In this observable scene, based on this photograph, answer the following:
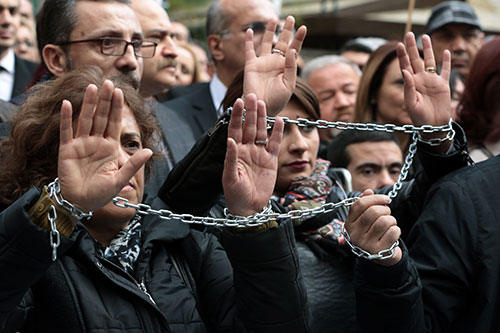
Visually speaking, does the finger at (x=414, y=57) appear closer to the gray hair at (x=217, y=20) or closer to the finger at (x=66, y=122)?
the finger at (x=66, y=122)

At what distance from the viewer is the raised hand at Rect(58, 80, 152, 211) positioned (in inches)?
85.3

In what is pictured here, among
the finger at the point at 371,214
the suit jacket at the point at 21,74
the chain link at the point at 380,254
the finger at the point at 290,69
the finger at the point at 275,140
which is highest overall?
the finger at the point at 290,69

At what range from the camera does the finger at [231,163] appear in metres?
2.43

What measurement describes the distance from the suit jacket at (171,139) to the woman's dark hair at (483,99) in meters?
1.37

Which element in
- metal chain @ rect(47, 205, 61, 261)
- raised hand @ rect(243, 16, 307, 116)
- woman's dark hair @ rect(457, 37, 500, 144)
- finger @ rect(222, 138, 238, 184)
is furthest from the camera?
woman's dark hair @ rect(457, 37, 500, 144)

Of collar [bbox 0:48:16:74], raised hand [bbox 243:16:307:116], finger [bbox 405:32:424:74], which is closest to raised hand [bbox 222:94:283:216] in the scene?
raised hand [bbox 243:16:307:116]

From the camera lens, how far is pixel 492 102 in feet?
11.2

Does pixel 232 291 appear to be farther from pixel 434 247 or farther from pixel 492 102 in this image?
pixel 492 102

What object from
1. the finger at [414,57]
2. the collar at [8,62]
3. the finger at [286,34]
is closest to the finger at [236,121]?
the finger at [286,34]

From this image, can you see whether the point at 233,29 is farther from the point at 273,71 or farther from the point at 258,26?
the point at 273,71

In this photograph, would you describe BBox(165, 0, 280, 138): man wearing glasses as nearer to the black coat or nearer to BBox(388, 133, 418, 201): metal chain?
BBox(388, 133, 418, 201): metal chain

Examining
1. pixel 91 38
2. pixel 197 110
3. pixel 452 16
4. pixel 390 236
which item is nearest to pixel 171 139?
pixel 91 38

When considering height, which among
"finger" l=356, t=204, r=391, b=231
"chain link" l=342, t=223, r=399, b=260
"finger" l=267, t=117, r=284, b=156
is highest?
"finger" l=267, t=117, r=284, b=156

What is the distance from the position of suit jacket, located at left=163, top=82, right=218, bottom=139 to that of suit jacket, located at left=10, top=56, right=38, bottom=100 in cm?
128
